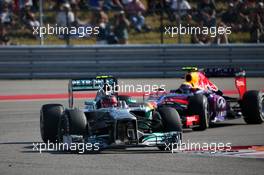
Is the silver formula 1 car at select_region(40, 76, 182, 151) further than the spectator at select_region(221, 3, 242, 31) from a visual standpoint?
No

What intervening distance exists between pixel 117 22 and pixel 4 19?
3.50 metres

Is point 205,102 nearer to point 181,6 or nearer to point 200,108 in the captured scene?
point 200,108

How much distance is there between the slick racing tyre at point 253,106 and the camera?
17.0 meters

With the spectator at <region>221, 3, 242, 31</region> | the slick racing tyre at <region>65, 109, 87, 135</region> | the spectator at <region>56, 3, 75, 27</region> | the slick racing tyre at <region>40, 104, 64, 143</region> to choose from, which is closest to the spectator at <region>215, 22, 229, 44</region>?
the spectator at <region>221, 3, 242, 31</region>

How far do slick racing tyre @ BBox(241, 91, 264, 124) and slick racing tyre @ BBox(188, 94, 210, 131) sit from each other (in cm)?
130

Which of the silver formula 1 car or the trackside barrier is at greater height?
the trackside barrier

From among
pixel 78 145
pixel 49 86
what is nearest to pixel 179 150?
pixel 78 145

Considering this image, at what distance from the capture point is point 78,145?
13164mm

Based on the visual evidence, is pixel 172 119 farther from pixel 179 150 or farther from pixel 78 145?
pixel 78 145

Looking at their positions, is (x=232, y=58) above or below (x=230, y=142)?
above

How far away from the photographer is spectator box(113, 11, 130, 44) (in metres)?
27.4

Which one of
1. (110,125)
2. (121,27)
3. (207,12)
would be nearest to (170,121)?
(110,125)

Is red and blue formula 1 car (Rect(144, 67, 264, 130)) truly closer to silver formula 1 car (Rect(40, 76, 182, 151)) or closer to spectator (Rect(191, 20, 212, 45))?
silver formula 1 car (Rect(40, 76, 182, 151))

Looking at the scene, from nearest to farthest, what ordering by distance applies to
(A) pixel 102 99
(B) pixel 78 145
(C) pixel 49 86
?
(B) pixel 78 145 → (A) pixel 102 99 → (C) pixel 49 86
